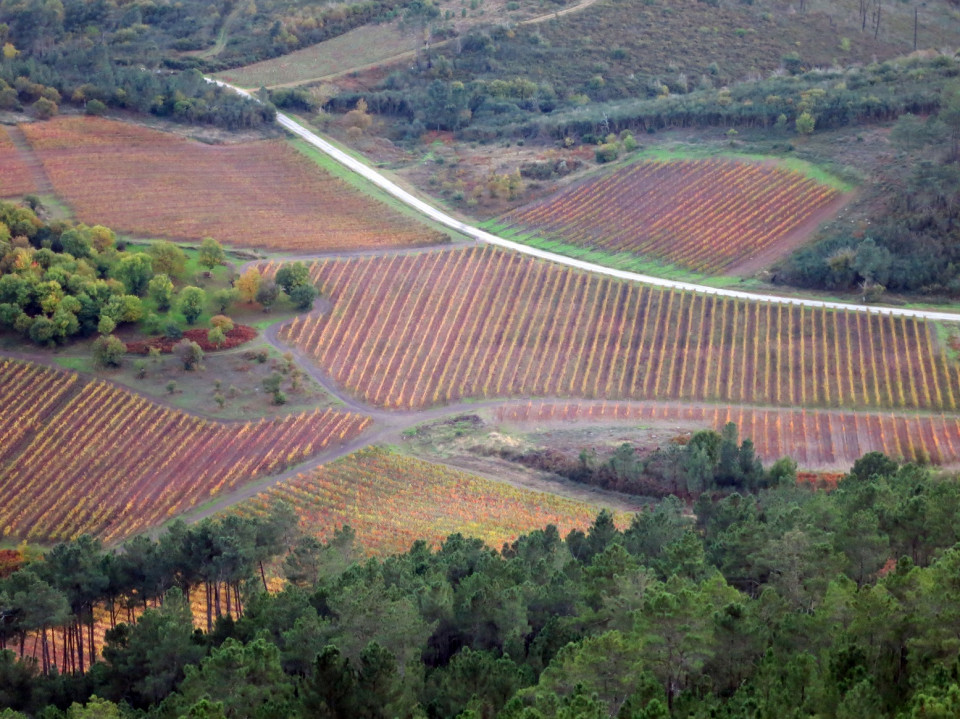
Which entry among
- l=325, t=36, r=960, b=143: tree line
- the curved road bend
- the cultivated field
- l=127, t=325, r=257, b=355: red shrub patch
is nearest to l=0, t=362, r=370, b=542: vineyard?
Answer: l=127, t=325, r=257, b=355: red shrub patch

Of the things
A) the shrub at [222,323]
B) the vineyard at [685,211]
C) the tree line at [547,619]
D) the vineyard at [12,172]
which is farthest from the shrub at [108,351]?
the vineyard at [685,211]

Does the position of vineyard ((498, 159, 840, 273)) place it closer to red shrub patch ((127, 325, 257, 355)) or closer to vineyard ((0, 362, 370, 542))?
red shrub patch ((127, 325, 257, 355))

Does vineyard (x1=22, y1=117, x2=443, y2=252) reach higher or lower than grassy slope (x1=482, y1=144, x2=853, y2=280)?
lower

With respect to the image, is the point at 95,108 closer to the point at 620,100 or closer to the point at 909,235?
the point at 620,100

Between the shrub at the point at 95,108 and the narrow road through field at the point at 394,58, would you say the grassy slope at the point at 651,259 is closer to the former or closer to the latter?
the narrow road through field at the point at 394,58

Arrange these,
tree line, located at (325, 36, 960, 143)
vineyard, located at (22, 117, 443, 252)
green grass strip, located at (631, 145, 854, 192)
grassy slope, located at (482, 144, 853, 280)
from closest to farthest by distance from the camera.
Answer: grassy slope, located at (482, 144, 853, 280) → vineyard, located at (22, 117, 443, 252) → green grass strip, located at (631, 145, 854, 192) → tree line, located at (325, 36, 960, 143)

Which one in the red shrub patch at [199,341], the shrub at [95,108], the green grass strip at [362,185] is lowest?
the red shrub patch at [199,341]

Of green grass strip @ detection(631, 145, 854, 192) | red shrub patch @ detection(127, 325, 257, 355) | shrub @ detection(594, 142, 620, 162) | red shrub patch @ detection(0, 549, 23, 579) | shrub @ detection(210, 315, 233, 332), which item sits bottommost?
red shrub patch @ detection(0, 549, 23, 579)
